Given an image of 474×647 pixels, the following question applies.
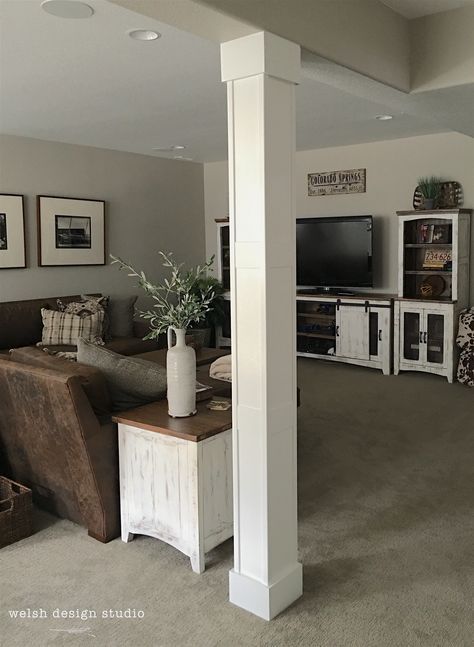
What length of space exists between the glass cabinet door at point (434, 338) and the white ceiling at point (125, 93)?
1.84 m

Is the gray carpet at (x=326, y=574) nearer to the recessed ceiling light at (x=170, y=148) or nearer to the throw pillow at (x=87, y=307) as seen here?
the throw pillow at (x=87, y=307)

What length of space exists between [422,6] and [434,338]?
377cm

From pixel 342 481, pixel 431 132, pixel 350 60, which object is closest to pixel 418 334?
pixel 431 132

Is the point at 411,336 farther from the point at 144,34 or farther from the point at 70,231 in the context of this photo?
the point at 144,34

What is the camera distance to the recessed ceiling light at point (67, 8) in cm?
281

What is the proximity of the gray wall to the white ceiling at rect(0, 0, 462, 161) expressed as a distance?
24cm

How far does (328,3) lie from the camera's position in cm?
254

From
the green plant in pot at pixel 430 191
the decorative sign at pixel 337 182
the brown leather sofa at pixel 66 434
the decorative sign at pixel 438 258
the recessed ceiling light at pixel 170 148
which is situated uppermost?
the recessed ceiling light at pixel 170 148

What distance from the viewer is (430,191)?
20.3ft

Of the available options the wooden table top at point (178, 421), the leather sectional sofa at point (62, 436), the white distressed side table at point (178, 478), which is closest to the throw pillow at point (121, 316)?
the leather sectional sofa at point (62, 436)

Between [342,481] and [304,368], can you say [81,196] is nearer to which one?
[304,368]

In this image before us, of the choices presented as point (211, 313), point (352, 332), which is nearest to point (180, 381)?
point (352, 332)

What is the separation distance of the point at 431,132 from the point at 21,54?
4.17 metres

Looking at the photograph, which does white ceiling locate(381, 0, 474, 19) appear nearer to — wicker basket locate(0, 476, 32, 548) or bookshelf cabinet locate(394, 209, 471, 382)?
wicker basket locate(0, 476, 32, 548)
